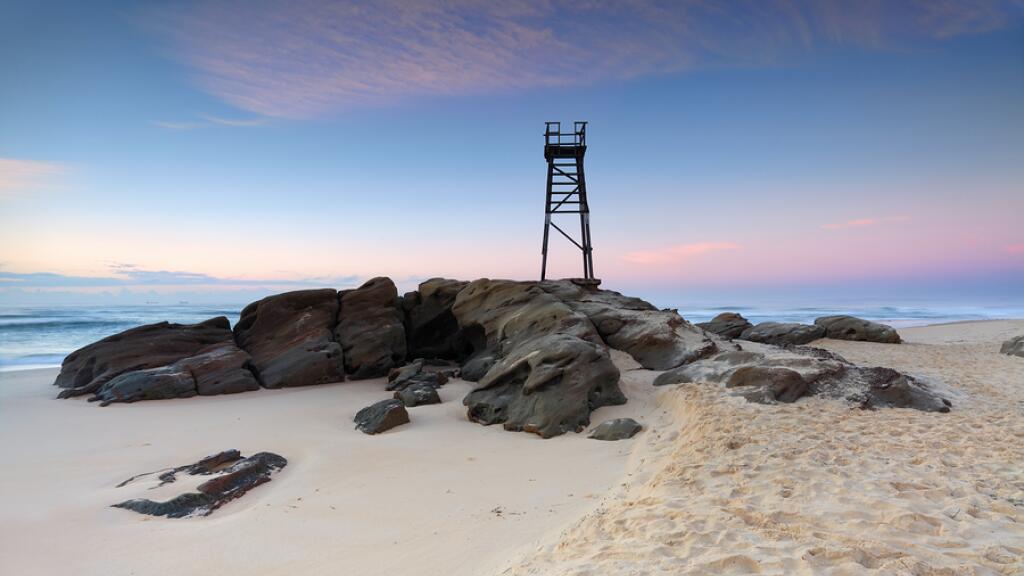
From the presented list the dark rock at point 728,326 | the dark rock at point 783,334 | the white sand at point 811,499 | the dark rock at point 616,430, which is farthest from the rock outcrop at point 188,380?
the dark rock at point 783,334

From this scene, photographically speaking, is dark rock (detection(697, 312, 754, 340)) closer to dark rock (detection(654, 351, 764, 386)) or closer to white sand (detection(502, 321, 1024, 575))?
dark rock (detection(654, 351, 764, 386))

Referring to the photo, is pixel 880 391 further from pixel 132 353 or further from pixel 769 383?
pixel 132 353

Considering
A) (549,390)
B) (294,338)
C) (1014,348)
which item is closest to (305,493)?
(549,390)

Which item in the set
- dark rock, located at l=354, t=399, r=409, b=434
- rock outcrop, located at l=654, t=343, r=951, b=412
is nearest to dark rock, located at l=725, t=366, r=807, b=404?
rock outcrop, located at l=654, t=343, r=951, b=412

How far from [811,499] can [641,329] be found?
8.10 meters

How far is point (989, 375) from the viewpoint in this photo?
40.9 ft

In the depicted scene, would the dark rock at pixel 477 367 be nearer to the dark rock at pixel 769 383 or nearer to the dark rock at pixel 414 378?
the dark rock at pixel 414 378

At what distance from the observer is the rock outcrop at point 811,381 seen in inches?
344

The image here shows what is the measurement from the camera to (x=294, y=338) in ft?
48.1

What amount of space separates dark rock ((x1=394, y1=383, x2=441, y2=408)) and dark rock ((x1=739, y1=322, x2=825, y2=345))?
48.2 feet

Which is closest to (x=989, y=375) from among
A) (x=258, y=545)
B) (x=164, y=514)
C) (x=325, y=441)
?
(x=325, y=441)

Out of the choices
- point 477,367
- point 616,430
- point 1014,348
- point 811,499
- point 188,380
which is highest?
point 1014,348

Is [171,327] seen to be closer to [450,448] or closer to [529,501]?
[450,448]

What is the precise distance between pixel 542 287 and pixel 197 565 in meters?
11.6
